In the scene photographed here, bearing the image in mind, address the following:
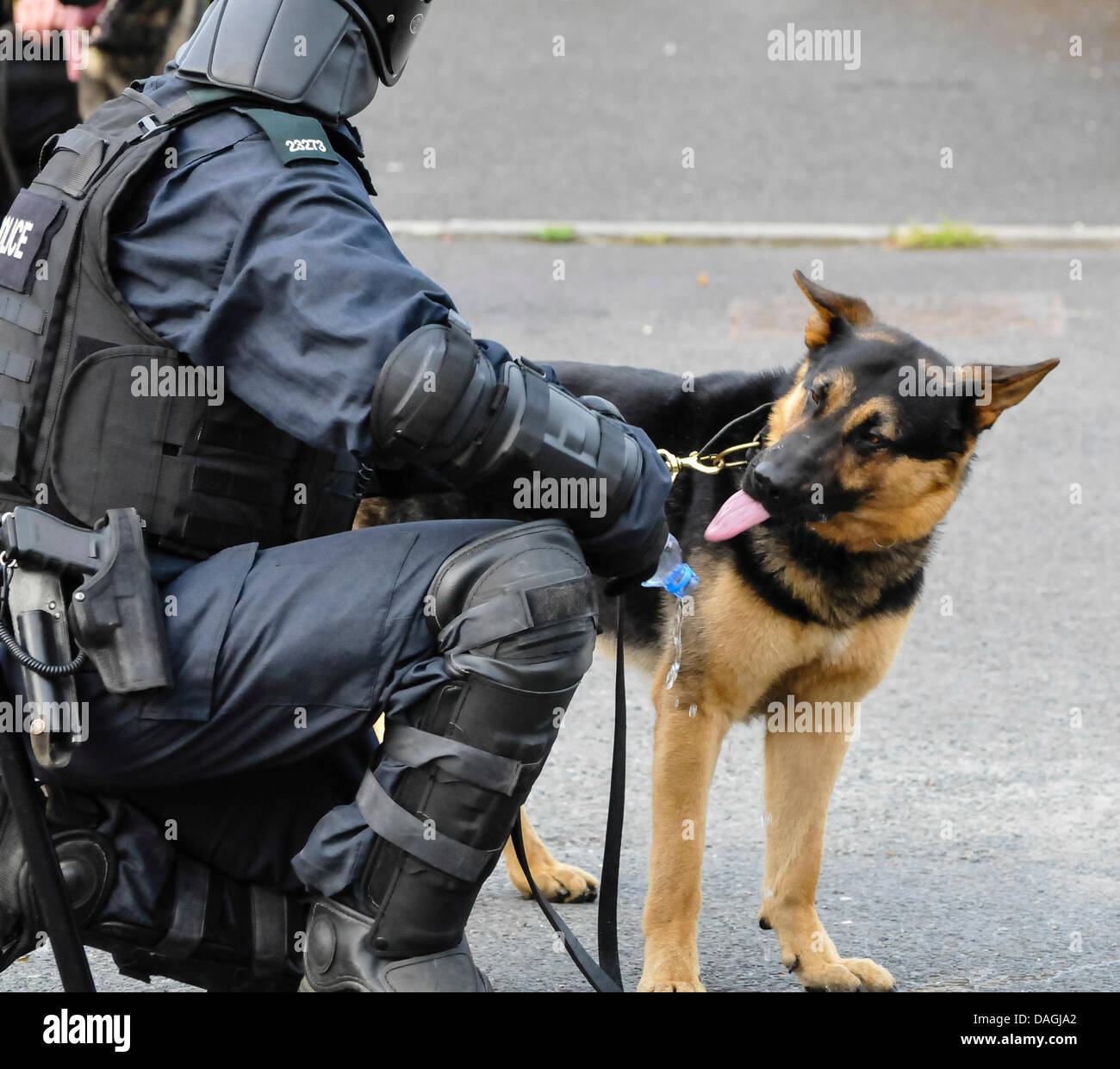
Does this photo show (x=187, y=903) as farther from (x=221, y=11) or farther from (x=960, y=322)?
(x=960, y=322)

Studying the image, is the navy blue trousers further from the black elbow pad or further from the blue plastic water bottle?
the blue plastic water bottle

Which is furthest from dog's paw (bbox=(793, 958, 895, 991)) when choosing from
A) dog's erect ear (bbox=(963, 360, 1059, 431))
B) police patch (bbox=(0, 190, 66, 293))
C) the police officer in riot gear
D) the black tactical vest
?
police patch (bbox=(0, 190, 66, 293))

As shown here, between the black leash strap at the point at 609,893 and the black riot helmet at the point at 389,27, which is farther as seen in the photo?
the black leash strap at the point at 609,893

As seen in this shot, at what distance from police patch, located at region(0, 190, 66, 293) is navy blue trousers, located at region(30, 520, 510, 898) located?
56 centimetres

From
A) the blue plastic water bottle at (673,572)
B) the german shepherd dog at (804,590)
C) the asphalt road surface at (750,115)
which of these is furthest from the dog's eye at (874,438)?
the asphalt road surface at (750,115)

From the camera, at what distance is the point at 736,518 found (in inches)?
135

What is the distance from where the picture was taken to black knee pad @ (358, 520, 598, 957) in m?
2.47

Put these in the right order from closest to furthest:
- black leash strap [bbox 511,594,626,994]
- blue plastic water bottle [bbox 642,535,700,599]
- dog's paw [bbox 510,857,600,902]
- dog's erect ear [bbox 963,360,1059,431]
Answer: black leash strap [bbox 511,594,626,994] → blue plastic water bottle [bbox 642,535,700,599] → dog's erect ear [bbox 963,360,1059,431] → dog's paw [bbox 510,857,600,902]

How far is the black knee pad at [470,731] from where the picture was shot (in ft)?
8.11

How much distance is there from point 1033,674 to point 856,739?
73cm

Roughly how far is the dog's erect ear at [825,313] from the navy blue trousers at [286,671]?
1229 millimetres

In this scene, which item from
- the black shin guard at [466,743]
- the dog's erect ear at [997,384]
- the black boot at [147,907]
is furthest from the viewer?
the dog's erect ear at [997,384]

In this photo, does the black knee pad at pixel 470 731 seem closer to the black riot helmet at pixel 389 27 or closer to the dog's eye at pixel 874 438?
the black riot helmet at pixel 389 27
